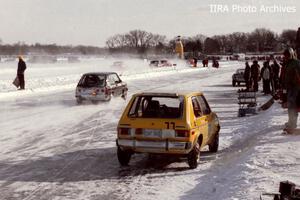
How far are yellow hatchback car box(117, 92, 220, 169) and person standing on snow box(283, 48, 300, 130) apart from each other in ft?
8.50

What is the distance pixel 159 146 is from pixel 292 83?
12.9 feet

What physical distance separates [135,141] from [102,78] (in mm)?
13172

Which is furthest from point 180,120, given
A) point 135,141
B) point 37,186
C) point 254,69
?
point 254,69

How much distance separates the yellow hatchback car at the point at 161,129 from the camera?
8.88 m

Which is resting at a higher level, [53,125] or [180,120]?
[180,120]

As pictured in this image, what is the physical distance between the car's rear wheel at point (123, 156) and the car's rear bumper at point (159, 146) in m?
0.26

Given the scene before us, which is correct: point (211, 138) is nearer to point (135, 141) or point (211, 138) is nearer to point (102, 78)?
point (135, 141)

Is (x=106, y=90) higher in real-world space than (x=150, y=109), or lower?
lower

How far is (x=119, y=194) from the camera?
24.6 feet

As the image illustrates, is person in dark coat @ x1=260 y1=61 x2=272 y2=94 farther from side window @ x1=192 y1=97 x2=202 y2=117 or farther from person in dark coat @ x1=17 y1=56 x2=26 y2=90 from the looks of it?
side window @ x1=192 y1=97 x2=202 y2=117

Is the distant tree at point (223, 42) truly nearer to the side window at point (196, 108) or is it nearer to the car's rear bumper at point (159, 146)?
the side window at point (196, 108)

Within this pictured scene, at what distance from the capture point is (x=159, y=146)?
8914mm

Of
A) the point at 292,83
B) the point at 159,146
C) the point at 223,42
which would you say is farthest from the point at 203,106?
the point at 223,42

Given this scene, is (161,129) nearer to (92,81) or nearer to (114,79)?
(92,81)
